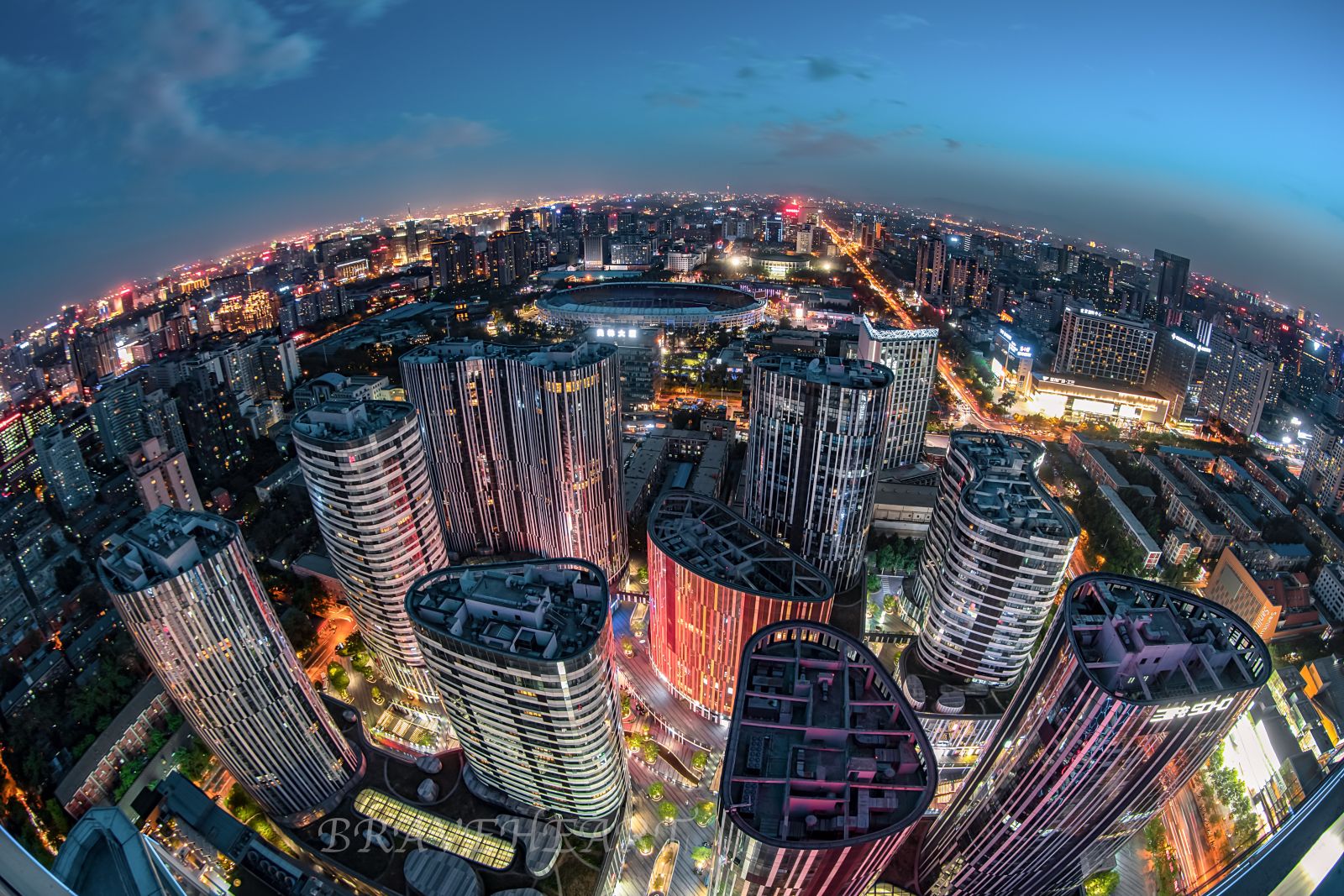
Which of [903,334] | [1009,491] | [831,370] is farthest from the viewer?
[903,334]

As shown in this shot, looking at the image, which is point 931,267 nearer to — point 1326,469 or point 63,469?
point 1326,469

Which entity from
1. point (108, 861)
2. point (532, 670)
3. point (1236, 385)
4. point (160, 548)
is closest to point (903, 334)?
point (1236, 385)

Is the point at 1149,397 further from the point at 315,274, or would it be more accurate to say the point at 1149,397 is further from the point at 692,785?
the point at 315,274

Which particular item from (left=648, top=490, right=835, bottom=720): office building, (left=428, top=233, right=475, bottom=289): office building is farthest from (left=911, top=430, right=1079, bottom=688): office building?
(left=428, top=233, right=475, bottom=289): office building

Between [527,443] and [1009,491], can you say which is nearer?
[1009,491]

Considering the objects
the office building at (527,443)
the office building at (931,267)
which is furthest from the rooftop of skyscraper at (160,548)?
the office building at (931,267)

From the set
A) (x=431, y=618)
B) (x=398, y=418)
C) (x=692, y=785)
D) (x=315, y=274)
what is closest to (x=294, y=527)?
(x=398, y=418)
